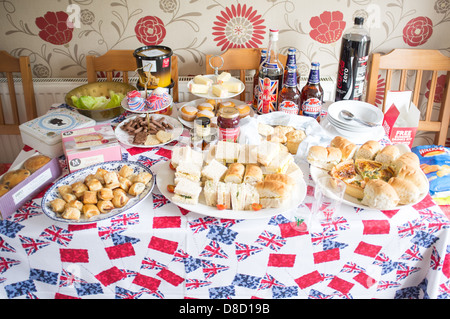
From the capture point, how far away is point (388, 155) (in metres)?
1.35

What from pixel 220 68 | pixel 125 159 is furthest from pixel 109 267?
pixel 220 68

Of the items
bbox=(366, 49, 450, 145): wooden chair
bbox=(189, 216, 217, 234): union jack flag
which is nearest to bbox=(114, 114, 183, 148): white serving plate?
bbox=(189, 216, 217, 234): union jack flag

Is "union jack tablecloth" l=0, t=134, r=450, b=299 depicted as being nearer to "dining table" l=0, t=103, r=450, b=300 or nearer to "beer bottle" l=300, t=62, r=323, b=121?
"dining table" l=0, t=103, r=450, b=300

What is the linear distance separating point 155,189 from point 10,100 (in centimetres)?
128

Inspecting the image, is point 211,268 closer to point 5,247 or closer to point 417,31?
point 5,247

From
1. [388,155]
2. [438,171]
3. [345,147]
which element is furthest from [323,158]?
[438,171]

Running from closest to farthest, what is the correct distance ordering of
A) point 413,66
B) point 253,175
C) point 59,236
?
point 59,236, point 253,175, point 413,66

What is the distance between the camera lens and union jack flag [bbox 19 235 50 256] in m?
1.14

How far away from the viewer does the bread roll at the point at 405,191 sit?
3.92 ft

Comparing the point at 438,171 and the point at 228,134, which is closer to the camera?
the point at 228,134

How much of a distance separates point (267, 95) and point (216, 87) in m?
0.22

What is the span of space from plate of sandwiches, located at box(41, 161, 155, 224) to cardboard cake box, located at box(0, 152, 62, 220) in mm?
67
